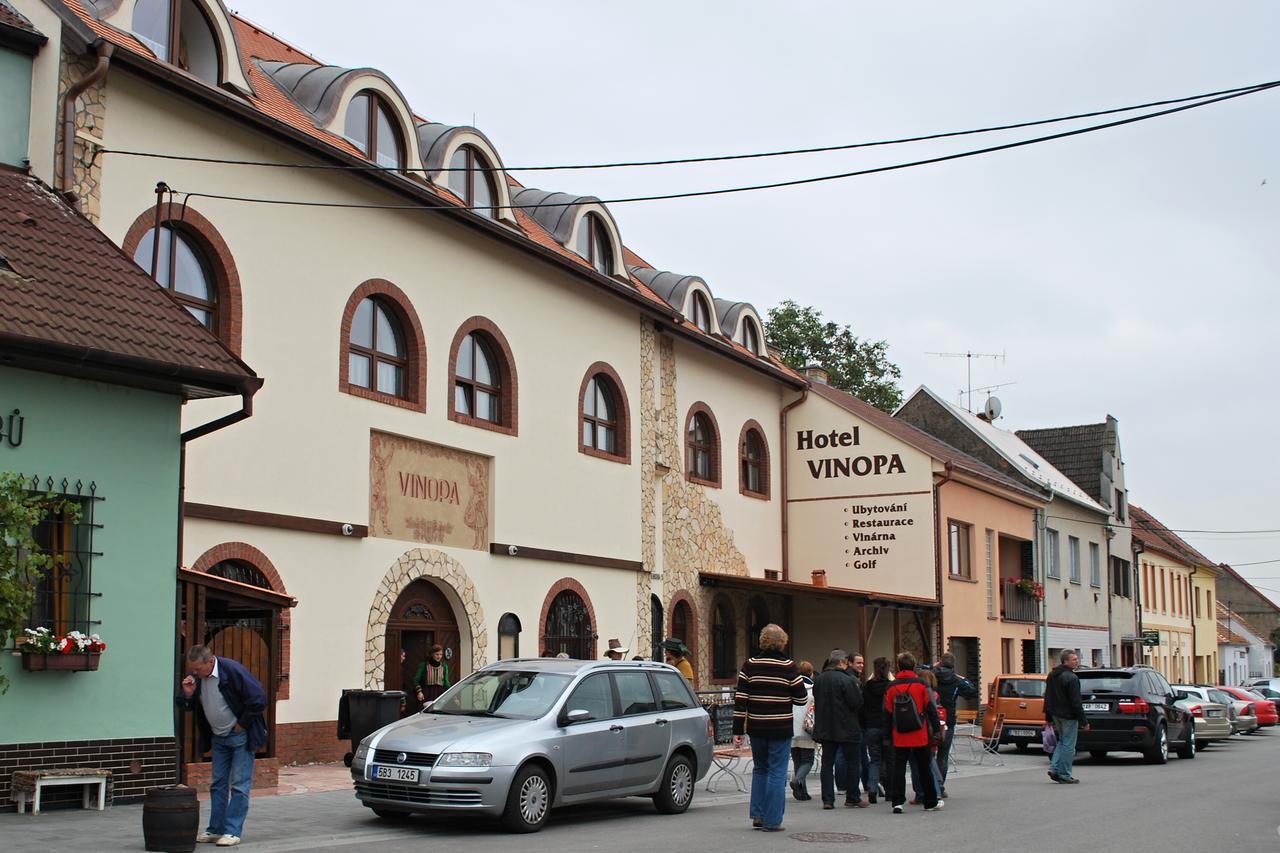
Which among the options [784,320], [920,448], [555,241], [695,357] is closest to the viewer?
[555,241]

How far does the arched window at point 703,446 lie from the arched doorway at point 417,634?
8405 mm

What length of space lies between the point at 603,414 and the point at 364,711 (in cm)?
965

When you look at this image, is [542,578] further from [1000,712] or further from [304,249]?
[1000,712]

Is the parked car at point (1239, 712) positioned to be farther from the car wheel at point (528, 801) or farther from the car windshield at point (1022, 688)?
the car wheel at point (528, 801)

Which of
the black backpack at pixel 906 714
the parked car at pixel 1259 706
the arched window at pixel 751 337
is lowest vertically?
the parked car at pixel 1259 706

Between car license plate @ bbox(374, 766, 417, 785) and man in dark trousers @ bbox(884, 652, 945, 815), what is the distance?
17.2ft

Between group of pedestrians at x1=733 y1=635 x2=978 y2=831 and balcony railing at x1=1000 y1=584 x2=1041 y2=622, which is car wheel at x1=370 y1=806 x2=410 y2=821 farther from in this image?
balcony railing at x1=1000 y1=584 x2=1041 y2=622

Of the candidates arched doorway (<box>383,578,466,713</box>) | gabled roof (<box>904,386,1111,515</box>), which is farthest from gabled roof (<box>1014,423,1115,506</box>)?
arched doorway (<box>383,578,466,713</box>)

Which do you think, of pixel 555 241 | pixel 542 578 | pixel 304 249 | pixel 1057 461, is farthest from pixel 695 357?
pixel 1057 461

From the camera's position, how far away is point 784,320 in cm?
5475

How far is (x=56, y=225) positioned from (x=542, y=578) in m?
10.6

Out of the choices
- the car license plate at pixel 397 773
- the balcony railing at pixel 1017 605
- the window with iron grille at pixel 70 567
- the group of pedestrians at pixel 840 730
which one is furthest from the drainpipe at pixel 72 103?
the balcony railing at pixel 1017 605

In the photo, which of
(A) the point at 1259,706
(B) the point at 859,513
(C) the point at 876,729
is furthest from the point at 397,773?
(A) the point at 1259,706

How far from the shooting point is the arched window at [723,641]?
2781 centimetres
